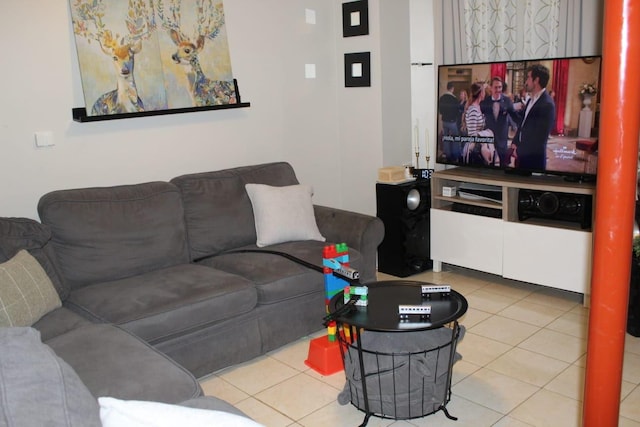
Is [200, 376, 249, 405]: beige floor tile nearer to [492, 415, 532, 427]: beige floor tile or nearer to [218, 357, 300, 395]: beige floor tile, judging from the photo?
[218, 357, 300, 395]: beige floor tile

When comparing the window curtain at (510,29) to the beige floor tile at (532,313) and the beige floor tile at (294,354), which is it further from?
the beige floor tile at (294,354)

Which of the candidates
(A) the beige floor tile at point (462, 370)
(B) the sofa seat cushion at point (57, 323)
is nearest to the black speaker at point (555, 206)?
(A) the beige floor tile at point (462, 370)

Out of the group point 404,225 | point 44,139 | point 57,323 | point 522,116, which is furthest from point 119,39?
point 522,116

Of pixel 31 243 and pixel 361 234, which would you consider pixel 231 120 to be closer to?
pixel 361 234

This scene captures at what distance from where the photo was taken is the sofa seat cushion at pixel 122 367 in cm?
199

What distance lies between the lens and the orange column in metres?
0.83

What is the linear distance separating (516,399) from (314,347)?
98cm

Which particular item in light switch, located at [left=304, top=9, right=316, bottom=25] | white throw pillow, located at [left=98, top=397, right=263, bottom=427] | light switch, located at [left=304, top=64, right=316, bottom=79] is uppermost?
light switch, located at [left=304, top=9, right=316, bottom=25]

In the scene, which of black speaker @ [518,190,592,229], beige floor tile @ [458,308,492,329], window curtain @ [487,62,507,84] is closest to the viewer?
beige floor tile @ [458,308,492,329]

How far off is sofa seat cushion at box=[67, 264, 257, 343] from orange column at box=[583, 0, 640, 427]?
2.12 meters

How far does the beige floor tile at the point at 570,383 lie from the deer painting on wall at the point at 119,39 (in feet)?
8.86

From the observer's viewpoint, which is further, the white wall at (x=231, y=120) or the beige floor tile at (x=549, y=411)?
the white wall at (x=231, y=120)

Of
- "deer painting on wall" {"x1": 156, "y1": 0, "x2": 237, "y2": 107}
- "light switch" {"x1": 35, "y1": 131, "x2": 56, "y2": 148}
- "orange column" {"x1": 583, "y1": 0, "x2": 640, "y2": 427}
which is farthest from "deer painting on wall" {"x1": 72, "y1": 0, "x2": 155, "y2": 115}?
"orange column" {"x1": 583, "y1": 0, "x2": 640, "y2": 427}

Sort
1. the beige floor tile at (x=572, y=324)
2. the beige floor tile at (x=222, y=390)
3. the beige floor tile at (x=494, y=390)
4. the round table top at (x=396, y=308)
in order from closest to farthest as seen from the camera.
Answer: the round table top at (x=396, y=308), the beige floor tile at (x=494, y=390), the beige floor tile at (x=222, y=390), the beige floor tile at (x=572, y=324)
